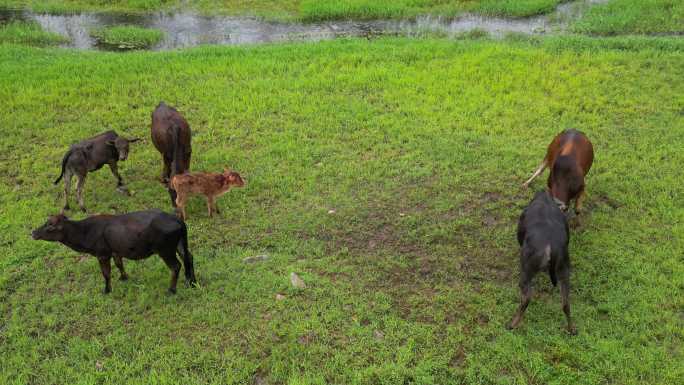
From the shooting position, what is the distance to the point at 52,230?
642 centimetres

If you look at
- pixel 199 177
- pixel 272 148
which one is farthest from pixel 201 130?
pixel 199 177

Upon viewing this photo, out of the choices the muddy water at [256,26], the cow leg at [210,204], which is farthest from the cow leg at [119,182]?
the muddy water at [256,26]

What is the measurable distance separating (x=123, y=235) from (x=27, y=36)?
12824mm

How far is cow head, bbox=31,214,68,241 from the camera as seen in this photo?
21.0 ft

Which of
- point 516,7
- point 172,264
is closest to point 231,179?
point 172,264

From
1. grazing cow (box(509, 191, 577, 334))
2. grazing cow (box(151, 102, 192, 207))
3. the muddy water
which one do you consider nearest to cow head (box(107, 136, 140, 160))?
grazing cow (box(151, 102, 192, 207))

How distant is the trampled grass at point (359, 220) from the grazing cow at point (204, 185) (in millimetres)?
301

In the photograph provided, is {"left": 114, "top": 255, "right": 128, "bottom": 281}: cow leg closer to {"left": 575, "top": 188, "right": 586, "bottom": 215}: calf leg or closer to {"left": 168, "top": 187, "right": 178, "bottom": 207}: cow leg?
{"left": 168, "top": 187, "right": 178, "bottom": 207}: cow leg

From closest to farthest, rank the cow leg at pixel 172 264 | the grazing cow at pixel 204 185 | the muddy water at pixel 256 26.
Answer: the cow leg at pixel 172 264 → the grazing cow at pixel 204 185 → the muddy water at pixel 256 26

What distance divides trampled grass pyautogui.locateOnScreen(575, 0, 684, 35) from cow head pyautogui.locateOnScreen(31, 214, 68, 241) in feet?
47.5

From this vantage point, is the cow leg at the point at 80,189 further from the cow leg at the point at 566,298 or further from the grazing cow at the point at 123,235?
the cow leg at the point at 566,298

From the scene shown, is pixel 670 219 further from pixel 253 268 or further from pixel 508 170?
pixel 253 268

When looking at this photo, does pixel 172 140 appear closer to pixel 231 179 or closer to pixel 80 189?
pixel 231 179

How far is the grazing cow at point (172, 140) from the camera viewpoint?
27.5 ft
